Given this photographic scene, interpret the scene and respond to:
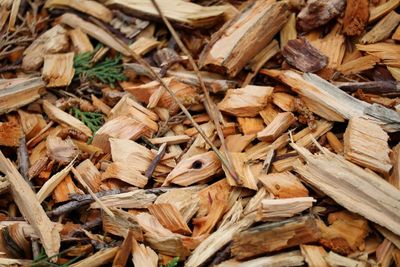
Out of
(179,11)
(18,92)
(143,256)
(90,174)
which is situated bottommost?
(143,256)

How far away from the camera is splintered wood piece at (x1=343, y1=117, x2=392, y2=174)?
6.14 ft

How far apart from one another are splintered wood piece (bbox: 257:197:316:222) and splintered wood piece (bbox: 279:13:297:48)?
0.87 metres

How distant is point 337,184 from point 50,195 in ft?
3.52

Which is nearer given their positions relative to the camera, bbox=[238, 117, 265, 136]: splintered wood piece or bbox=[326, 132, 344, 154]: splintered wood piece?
bbox=[326, 132, 344, 154]: splintered wood piece

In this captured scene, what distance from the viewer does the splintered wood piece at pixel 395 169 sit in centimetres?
186

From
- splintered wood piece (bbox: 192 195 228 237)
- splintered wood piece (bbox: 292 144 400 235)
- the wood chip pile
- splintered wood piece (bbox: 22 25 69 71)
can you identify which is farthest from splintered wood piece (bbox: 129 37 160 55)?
splintered wood piece (bbox: 292 144 400 235)

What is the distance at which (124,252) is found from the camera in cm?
181

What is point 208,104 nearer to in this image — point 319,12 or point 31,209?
point 319,12

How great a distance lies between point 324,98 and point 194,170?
580 mm

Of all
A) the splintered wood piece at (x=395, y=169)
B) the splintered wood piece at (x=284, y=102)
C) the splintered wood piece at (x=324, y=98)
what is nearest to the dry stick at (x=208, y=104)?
the splintered wood piece at (x=284, y=102)

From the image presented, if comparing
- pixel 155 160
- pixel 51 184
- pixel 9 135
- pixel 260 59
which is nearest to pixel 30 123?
pixel 9 135

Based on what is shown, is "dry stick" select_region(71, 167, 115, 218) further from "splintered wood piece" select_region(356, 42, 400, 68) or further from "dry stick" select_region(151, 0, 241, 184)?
"splintered wood piece" select_region(356, 42, 400, 68)

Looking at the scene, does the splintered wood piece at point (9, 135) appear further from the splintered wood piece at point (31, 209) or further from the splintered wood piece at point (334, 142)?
the splintered wood piece at point (334, 142)

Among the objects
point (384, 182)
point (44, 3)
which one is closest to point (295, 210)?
point (384, 182)
